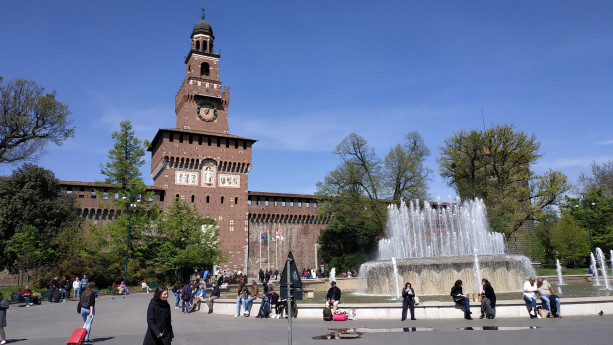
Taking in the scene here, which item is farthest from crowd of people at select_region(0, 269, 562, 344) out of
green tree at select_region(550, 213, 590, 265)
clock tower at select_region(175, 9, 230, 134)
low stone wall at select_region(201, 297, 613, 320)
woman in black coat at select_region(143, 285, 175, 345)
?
green tree at select_region(550, 213, 590, 265)

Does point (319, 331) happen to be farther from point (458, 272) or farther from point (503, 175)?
point (503, 175)

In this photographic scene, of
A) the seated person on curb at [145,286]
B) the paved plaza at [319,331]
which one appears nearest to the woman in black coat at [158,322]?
the paved plaza at [319,331]

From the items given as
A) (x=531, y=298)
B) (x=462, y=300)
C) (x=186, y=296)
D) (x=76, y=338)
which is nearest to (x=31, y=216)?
(x=186, y=296)

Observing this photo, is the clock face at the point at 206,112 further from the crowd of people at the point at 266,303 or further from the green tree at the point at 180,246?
the crowd of people at the point at 266,303

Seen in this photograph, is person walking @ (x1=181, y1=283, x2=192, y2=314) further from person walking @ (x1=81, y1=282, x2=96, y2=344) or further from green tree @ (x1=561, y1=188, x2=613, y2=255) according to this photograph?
green tree @ (x1=561, y1=188, x2=613, y2=255)

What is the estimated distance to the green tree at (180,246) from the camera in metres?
30.2

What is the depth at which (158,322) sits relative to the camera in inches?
229

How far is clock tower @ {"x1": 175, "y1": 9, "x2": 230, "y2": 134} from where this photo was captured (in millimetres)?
42312

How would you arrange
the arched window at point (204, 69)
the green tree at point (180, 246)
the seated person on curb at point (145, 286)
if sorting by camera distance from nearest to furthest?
1. the seated person on curb at point (145, 286)
2. the green tree at point (180, 246)
3. the arched window at point (204, 69)

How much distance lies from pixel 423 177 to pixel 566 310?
2624 cm

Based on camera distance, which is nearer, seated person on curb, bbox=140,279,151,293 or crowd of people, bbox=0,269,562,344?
crowd of people, bbox=0,269,562,344

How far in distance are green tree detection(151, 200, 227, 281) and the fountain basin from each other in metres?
18.2

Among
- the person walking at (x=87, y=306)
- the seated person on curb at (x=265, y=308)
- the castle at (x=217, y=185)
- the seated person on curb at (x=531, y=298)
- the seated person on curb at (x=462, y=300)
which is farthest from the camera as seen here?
the castle at (x=217, y=185)

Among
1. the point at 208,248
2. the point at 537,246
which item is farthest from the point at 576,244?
the point at 208,248
